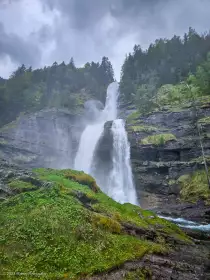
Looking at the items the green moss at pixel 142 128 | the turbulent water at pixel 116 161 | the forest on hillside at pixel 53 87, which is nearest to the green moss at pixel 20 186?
the turbulent water at pixel 116 161

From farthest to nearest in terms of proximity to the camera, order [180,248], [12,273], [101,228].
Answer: [180,248], [101,228], [12,273]

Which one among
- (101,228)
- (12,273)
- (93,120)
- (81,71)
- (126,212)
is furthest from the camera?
(81,71)

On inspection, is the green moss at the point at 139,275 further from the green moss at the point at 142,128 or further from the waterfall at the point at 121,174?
the green moss at the point at 142,128

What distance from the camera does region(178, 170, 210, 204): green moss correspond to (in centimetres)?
2778

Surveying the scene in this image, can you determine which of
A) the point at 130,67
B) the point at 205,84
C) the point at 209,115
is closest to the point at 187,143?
the point at 209,115

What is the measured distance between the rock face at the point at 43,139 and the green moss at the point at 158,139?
612 inches

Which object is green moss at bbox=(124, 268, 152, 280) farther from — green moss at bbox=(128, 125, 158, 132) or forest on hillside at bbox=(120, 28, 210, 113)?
forest on hillside at bbox=(120, 28, 210, 113)

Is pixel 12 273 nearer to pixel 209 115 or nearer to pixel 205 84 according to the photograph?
pixel 209 115

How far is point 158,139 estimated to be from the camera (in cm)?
3544

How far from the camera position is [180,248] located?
37.4 ft

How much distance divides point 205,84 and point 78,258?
4075 centimetres

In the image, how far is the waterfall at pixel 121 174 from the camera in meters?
33.4

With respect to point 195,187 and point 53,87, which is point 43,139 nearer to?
point 53,87

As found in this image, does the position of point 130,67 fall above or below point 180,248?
above
